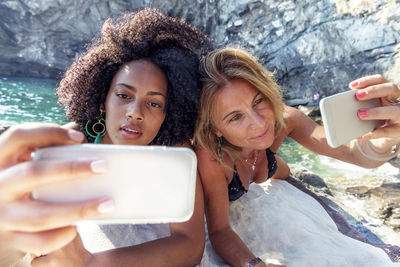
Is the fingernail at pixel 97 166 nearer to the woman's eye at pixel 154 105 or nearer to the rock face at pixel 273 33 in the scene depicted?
the woman's eye at pixel 154 105

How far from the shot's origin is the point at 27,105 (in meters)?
11.8

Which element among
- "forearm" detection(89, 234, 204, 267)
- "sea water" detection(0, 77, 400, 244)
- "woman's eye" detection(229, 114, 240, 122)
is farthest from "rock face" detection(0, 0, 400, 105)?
"forearm" detection(89, 234, 204, 267)

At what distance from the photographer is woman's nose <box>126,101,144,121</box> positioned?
1.66m

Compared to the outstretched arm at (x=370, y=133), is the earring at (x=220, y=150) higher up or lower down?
lower down

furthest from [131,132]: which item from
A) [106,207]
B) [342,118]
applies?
[342,118]

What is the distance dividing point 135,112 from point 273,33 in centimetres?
1327

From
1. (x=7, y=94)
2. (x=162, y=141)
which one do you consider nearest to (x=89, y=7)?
(x=7, y=94)

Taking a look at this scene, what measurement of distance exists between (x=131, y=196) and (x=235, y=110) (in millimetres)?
1194

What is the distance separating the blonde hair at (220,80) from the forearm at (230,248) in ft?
1.63

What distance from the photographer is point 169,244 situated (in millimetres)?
1576

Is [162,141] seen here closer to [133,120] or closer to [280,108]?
[133,120]

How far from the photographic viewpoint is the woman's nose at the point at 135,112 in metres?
1.66

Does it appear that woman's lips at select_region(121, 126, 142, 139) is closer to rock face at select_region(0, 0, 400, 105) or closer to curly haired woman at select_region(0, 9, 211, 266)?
curly haired woman at select_region(0, 9, 211, 266)

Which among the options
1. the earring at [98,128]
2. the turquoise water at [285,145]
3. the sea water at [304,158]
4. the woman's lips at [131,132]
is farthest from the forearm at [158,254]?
the turquoise water at [285,145]
